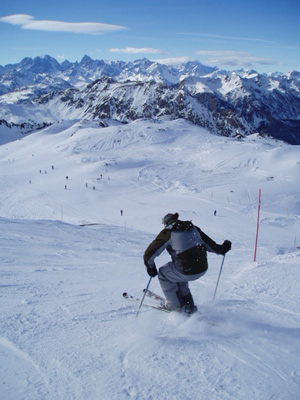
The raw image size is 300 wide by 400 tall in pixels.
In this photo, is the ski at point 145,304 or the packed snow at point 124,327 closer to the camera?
the packed snow at point 124,327

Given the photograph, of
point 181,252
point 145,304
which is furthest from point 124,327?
Answer: point 181,252

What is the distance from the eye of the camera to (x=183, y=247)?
16.1 feet

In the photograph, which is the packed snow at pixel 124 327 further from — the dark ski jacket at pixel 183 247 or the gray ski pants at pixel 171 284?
the dark ski jacket at pixel 183 247

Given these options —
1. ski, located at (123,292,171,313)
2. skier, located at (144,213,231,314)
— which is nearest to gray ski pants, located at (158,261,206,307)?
skier, located at (144,213,231,314)

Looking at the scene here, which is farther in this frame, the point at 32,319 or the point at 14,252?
the point at 14,252

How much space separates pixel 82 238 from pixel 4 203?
28.0 m

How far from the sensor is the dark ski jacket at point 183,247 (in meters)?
4.91

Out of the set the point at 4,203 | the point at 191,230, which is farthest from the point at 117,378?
the point at 4,203

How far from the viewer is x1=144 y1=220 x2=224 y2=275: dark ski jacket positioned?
4.91 m

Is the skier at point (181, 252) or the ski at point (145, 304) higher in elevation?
the skier at point (181, 252)

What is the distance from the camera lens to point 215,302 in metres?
6.00

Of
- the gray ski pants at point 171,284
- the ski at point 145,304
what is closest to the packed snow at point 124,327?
the ski at point 145,304

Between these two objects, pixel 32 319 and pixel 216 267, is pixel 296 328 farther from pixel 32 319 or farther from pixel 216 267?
pixel 216 267

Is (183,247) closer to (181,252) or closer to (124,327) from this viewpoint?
(181,252)
